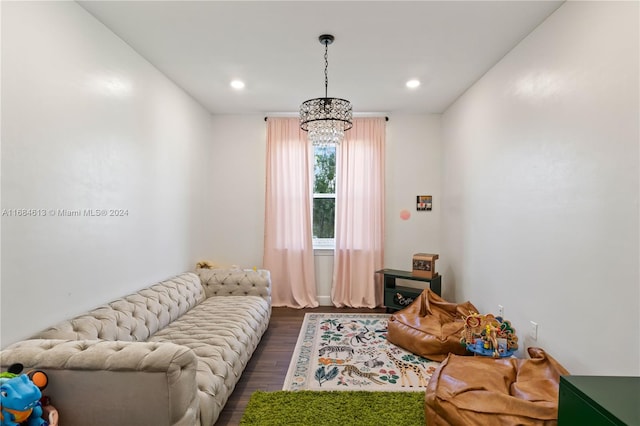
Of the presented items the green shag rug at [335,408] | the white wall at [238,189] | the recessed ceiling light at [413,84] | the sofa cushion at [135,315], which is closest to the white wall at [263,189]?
the white wall at [238,189]

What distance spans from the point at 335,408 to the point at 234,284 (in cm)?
190

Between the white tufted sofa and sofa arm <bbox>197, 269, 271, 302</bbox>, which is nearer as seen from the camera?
the white tufted sofa

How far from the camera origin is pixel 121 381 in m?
1.55

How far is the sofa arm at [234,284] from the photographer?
3686mm

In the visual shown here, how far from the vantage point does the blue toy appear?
4.27 ft

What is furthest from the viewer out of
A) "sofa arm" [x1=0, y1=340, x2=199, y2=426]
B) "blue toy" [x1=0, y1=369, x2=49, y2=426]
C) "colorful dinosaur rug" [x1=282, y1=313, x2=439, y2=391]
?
"colorful dinosaur rug" [x1=282, y1=313, x2=439, y2=391]

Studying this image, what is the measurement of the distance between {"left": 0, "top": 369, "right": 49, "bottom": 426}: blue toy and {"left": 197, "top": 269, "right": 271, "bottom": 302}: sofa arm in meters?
2.24

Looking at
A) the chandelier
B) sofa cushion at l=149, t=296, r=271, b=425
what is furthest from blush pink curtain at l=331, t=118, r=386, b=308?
the chandelier

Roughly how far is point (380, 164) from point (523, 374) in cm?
310

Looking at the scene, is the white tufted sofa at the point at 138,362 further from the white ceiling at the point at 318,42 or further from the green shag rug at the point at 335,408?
the white ceiling at the point at 318,42

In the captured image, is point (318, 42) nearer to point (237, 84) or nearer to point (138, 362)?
point (237, 84)

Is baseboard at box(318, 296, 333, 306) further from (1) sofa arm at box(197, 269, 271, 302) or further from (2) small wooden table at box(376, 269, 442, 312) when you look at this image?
(1) sofa arm at box(197, 269, 271, 302)

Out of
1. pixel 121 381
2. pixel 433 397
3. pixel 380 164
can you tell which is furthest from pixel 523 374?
pixel 380 164

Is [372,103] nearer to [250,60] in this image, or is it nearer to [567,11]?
[250,60]
